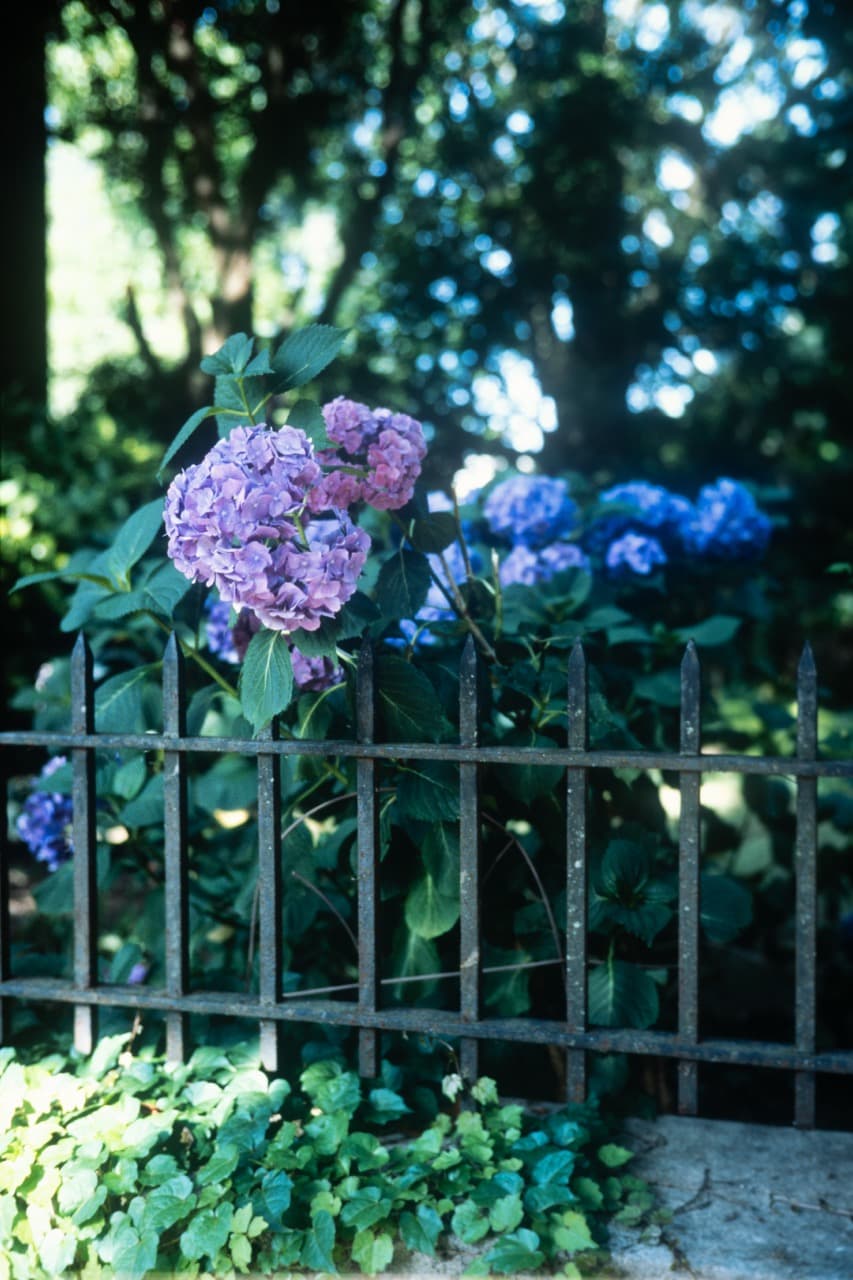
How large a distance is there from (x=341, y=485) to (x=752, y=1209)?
5.00ft

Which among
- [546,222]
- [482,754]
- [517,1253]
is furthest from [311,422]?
[546,222]

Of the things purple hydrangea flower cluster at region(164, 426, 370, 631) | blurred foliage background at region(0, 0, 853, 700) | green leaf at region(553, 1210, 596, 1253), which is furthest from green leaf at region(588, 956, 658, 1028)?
blurred foliage background at region(0, 0, 853, 700)

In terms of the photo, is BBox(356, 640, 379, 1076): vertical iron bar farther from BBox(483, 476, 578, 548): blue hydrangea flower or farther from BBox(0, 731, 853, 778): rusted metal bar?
BBox(483, 476, 578, 548): blue hydrangea flower

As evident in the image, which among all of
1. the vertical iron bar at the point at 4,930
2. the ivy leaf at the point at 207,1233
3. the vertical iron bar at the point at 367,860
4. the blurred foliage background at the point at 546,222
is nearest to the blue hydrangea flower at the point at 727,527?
the vertical iron bar at the point at 367,860

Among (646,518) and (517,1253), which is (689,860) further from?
(646,518)

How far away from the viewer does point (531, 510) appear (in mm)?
2943

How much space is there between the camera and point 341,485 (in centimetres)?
203

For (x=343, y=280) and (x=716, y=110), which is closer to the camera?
(x=716, y=110)

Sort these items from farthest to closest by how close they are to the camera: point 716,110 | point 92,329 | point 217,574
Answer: point 92,329 < point 716,110 < point 217,574

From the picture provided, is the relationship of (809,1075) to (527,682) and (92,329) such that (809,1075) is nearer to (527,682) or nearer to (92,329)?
(527,682)

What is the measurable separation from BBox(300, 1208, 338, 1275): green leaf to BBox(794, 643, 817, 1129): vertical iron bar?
3.00ft

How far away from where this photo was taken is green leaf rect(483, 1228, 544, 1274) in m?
1.75

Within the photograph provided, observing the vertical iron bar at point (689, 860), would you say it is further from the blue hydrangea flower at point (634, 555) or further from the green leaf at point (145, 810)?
the green leaf at point (145, 810)

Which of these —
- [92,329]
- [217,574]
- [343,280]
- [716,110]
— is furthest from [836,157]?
[92,329]
